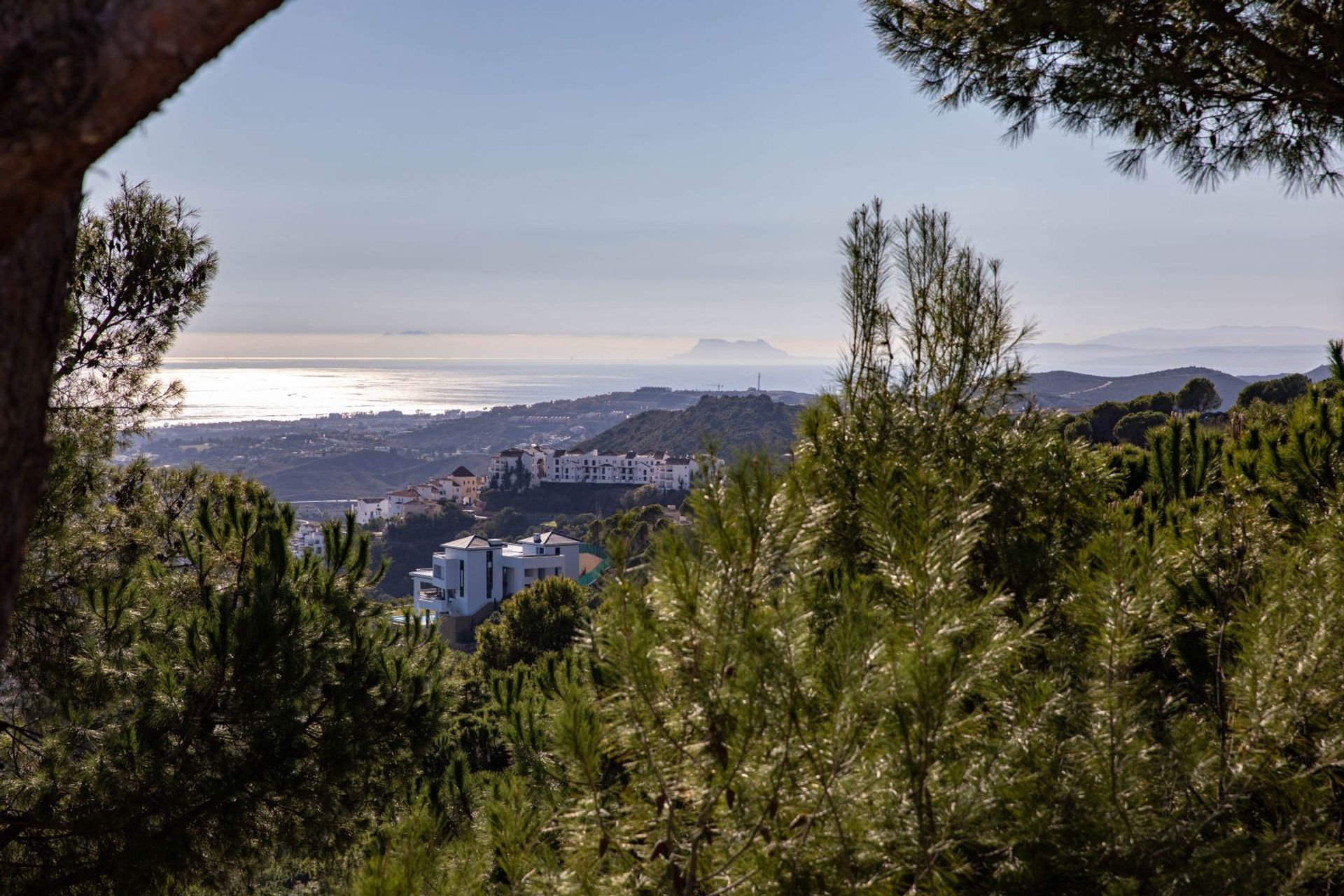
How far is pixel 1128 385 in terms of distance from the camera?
32469 mm

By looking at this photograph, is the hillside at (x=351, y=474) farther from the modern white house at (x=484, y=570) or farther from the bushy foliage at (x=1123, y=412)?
the bushy foliage at (x=1123, y=412)

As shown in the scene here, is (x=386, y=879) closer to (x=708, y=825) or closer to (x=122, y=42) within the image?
(x=708, y=825)

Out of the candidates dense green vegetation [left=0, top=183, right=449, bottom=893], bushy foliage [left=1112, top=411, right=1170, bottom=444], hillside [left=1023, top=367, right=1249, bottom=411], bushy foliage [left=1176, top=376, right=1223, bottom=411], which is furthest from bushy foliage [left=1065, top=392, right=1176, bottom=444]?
dense green vegetation [left=0, top=183, right=449, bottom=893]

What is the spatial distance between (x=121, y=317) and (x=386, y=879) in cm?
545

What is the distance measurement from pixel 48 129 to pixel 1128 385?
35.9 m

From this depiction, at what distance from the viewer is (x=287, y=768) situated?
5023 millimetres

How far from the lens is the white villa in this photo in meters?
66.0

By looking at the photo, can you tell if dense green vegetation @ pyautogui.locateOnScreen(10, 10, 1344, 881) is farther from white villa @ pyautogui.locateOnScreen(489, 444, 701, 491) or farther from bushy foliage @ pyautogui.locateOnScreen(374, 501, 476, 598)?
white villa @ pyautogui.locateOnScreen(489, 444, 701, 491)

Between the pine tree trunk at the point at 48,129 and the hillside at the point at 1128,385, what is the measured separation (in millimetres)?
26844

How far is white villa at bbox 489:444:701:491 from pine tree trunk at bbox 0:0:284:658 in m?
63.1

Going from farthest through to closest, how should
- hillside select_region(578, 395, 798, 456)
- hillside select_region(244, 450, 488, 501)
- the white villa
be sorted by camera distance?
hillside select_region(244, 450, 488, 501) → the white villa → hillside select_region(578, 395, 798, 456)

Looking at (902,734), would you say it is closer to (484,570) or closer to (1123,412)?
(1123,412)

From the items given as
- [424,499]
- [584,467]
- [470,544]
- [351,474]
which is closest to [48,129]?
[470,544]

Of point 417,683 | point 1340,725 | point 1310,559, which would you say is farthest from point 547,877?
point 417,683
